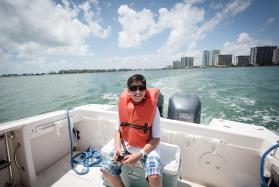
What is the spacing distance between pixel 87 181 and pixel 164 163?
119 centimetres

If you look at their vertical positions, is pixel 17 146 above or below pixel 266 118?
above

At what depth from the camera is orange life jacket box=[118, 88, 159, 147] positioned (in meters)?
1.67

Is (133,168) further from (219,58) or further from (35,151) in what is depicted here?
(219,58)

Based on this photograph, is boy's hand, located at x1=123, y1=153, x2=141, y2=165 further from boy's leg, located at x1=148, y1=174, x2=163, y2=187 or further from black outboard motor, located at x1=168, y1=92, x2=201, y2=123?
black outboard motor, located at x1=168, y1=92, x2=201, y2=123

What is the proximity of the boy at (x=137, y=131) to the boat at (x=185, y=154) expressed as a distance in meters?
0.26

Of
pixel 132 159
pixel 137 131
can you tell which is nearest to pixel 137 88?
pixel 137 131

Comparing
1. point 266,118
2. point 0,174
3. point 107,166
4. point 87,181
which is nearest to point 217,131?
point 107,166

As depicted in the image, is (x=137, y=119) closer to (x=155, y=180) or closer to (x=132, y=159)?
(x=132, y=159)

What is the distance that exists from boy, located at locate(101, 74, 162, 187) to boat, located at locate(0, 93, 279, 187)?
26cm

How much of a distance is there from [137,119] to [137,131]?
0.42ft

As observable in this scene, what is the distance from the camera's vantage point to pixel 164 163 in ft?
5.05

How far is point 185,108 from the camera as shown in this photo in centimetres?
280

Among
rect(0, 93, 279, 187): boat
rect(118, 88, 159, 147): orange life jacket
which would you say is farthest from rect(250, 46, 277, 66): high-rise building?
rect(118, 88, 159, 147): orange life jacket

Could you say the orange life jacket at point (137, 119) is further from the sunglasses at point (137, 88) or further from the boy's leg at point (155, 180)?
the boy's leg at point (155, 180)
